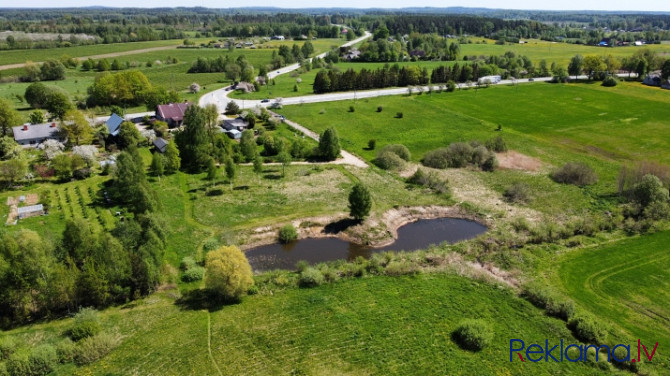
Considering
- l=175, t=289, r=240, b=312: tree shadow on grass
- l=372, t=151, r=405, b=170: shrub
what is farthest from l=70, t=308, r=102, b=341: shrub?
l=372, t=151, r=405, b=170: shrub

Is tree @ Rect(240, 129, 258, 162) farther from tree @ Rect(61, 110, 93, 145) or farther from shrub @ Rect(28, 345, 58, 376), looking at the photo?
shrub @ Rect(28, 345, 58, 376)

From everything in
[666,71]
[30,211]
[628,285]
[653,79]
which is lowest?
[628,285]

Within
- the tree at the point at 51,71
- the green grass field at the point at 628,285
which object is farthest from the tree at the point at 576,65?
the tree at the point at 51,71

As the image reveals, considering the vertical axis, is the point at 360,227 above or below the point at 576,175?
below

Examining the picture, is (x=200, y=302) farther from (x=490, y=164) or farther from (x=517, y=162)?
(x=517, y=162)

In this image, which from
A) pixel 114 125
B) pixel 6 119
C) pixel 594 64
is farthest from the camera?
pixel 594 64

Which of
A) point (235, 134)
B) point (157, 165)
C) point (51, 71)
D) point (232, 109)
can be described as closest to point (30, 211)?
point (157, 165)

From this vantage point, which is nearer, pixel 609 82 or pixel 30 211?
pixel 30 211
